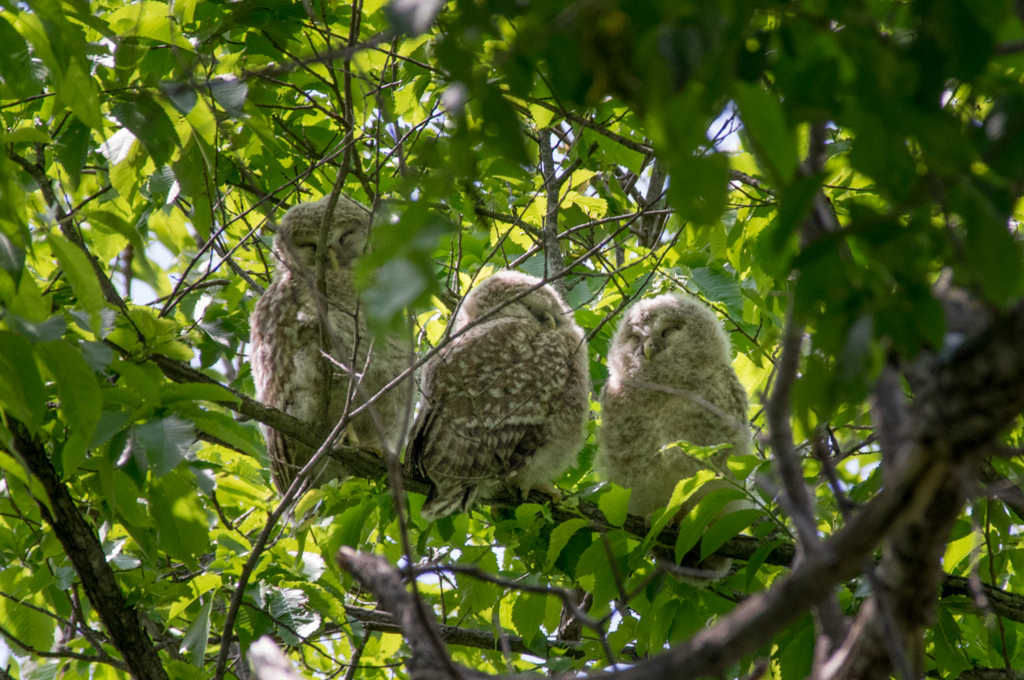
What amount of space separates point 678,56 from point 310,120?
3958 mm

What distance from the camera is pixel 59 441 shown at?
2.68 metres

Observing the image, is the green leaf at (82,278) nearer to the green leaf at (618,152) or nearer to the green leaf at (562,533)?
the green leaf at (562,533)

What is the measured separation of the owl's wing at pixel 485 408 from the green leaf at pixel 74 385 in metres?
1.95

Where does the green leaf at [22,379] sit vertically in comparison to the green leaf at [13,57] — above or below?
below

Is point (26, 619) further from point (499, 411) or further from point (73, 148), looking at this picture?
point (499, 411)

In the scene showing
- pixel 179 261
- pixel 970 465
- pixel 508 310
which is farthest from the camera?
pixel 179 261

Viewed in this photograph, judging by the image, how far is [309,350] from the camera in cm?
431

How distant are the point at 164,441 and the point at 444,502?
6.28 feet

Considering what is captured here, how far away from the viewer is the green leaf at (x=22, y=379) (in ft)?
5.84

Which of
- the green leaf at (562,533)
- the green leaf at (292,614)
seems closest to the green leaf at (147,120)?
the green leaf at (292,614)

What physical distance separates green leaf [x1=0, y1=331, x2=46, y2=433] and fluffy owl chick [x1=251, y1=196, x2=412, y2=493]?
2.26m

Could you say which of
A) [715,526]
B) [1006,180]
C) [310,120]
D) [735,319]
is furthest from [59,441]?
[735,319]

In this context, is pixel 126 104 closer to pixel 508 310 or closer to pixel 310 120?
pixel 310 120

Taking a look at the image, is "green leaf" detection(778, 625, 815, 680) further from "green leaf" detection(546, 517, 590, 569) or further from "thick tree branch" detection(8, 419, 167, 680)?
"thick tree branch" detection(8, 419, 167, 680)
